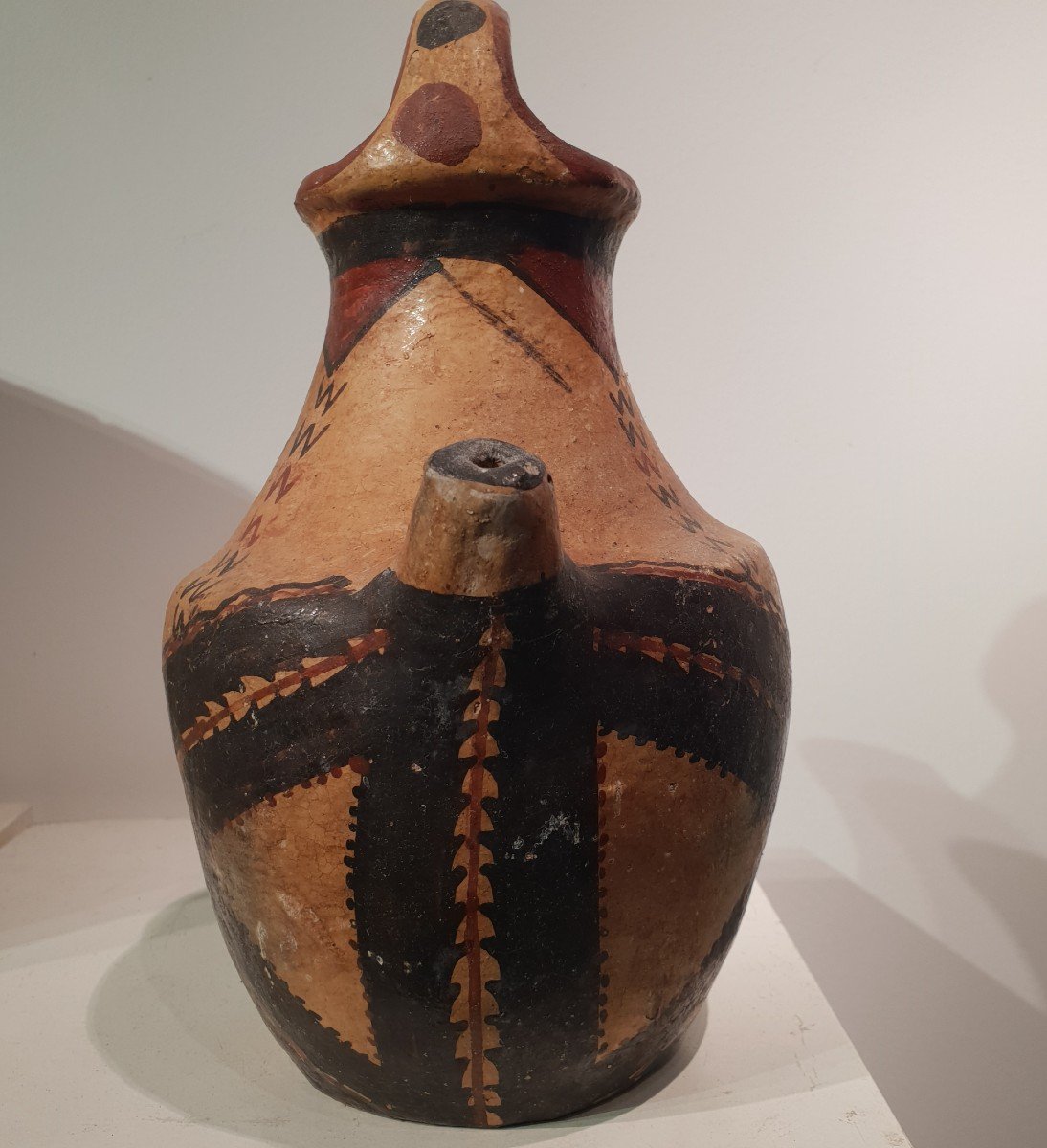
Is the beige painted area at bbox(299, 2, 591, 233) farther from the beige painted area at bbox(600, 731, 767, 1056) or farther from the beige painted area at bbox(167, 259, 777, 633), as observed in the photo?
the beige painted area at bbox(600, 731, 767, 1056)

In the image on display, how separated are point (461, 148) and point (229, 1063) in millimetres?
892

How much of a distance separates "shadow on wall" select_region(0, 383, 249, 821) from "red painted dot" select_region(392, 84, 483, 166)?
0.94 meters

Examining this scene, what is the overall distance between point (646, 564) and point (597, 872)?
25 cm

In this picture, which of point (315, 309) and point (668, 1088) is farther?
point (315, 309)

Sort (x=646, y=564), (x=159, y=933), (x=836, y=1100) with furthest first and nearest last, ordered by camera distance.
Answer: (x=159, y=933) → (x=836, y=1100) → (x=646, y=564)

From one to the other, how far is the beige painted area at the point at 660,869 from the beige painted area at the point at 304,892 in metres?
0.20

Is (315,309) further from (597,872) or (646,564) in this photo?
(597,872)

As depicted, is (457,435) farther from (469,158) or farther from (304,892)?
(304,892)

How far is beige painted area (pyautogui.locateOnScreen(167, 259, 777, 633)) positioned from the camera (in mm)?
974

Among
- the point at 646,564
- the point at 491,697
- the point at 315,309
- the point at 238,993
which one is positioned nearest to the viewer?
the point at 491,697

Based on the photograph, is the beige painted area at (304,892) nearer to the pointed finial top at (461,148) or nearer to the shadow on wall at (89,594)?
the pointed finial top at (461,148)

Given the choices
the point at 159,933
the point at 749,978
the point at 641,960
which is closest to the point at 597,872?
the point at 641,960

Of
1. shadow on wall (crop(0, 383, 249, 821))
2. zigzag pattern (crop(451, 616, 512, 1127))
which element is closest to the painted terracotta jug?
zigzag pattern (crop(451, 616, 512, 1127))

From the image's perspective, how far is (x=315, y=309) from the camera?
5.83 feet
